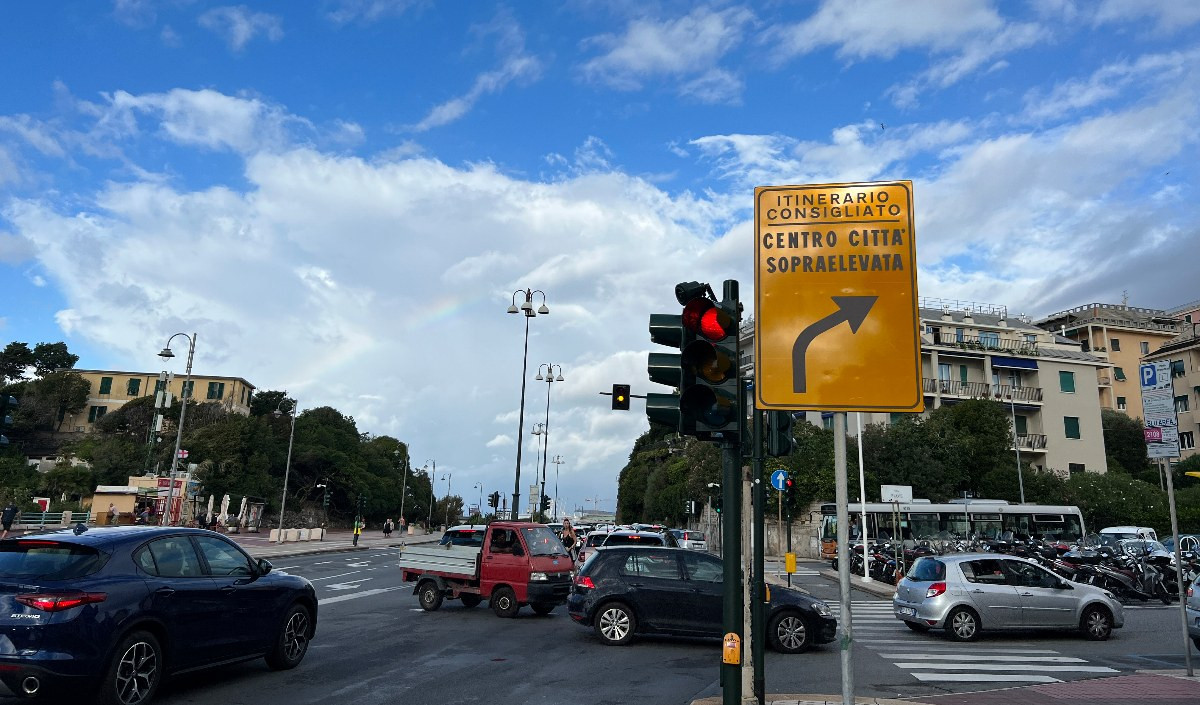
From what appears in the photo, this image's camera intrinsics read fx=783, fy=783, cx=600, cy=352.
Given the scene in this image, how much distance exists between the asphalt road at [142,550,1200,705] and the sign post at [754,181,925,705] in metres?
5.56

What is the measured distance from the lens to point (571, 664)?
10.8 meters

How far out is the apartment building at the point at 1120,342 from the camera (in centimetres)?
8660

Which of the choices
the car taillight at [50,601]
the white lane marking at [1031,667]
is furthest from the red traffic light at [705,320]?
the white lane marking at [1031,667]

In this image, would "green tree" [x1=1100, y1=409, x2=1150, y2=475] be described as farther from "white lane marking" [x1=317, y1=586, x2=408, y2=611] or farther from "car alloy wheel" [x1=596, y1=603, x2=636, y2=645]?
"car alloy wheel" [x1=596, y1=603, x2=636, y2=645]

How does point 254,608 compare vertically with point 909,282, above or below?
below

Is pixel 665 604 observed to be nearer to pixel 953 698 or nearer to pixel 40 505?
pixel 953 698

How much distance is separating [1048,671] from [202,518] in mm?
55678

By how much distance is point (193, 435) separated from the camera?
6506cm

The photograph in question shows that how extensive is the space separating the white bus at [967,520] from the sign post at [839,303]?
110 ft

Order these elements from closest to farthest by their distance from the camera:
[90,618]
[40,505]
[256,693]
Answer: [90,618], [256,693], [40,505]

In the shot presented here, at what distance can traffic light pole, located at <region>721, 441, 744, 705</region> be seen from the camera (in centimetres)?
488

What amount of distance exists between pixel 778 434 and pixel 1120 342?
97605 mm

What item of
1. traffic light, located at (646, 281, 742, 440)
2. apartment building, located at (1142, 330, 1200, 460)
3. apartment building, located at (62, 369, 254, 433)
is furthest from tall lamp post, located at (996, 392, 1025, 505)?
apartment building, located at (62, 369, 254, 433)

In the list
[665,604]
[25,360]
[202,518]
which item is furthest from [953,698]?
[25,360]
